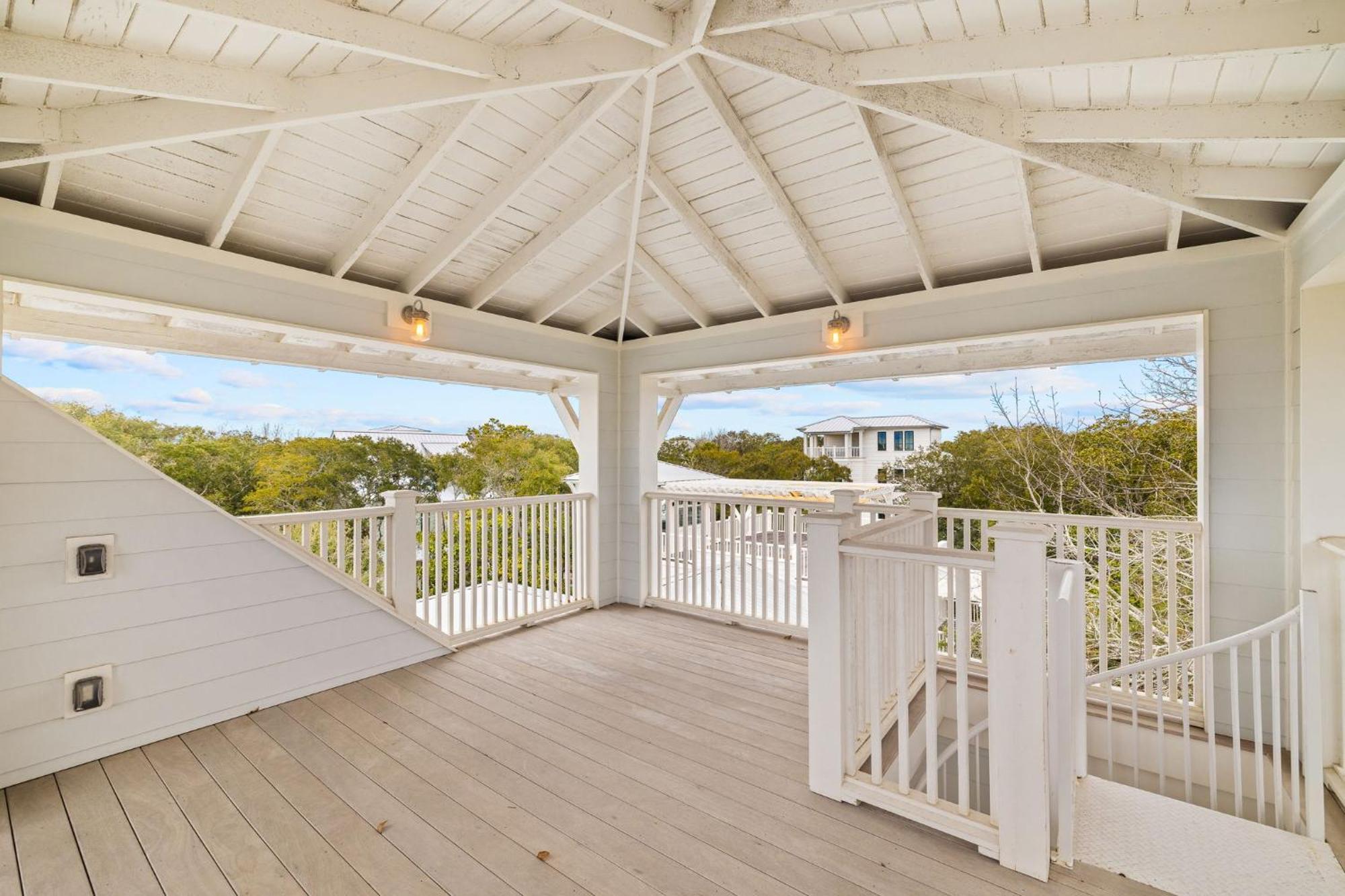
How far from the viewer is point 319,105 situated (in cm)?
220

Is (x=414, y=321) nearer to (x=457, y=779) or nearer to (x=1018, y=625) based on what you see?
(x=457, y=779)

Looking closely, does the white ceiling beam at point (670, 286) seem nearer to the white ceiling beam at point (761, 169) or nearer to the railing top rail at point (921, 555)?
the white ceiling beam at point (761, 169)

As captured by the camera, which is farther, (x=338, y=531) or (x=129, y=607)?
(x=338, y=531)

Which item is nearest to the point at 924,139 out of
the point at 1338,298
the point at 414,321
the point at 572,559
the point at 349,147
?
the point at 1338,298

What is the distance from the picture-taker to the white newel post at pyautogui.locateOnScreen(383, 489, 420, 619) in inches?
145

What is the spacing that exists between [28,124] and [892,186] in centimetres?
380

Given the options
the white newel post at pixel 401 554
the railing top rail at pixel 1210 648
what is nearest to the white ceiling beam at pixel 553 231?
the white newel post at pixel 401 554

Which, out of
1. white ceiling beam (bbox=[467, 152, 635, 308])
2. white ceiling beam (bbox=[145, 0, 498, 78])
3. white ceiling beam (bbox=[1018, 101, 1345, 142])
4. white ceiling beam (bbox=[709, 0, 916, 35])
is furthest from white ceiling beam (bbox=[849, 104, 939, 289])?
white ceiling beam (bbox=[145, 0, 498, 78])

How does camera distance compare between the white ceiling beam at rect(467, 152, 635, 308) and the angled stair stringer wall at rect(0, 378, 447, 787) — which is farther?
the white ceiling beam at rect(467, 152, 635, 308)

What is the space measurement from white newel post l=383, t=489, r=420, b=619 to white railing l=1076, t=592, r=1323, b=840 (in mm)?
3818

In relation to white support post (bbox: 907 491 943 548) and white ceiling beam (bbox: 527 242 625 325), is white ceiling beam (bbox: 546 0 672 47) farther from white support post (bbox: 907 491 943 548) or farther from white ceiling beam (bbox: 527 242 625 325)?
white support post (bbox: 907 491 943 548)

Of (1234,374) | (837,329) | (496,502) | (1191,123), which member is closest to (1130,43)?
(1191,123)

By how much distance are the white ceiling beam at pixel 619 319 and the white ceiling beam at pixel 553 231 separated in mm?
960

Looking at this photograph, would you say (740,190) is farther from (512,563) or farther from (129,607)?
(129,607)
